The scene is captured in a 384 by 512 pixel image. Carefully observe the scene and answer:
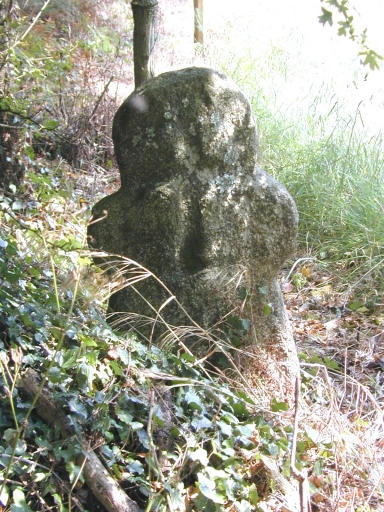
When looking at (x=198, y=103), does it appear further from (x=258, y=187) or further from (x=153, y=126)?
(x=258, y=187)

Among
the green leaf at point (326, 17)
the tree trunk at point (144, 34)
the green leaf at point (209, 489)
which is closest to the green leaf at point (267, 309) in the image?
the green leaf at point (209, 489)

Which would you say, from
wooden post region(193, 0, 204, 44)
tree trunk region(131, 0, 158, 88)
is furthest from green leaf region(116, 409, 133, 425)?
wooden post region(193, 0, 204, 44)

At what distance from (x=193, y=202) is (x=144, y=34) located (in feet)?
8.91

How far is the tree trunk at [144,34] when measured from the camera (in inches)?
214

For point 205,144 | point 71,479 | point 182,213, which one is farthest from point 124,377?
point 205,144

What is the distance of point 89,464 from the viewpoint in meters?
2.43

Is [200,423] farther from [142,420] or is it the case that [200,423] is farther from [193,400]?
[142,420]

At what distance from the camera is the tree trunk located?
5436 millimetres

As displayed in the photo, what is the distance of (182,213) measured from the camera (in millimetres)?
3424

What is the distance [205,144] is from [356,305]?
2.21 meters

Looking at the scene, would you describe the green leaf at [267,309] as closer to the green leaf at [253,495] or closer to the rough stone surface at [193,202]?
the rough stone surface at [193,202]

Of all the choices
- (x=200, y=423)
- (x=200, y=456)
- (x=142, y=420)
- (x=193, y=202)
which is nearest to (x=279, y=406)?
(x=200, y=423)

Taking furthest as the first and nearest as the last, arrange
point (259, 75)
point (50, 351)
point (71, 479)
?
point (259, 75) → point (50, 351) → point (71, 479)

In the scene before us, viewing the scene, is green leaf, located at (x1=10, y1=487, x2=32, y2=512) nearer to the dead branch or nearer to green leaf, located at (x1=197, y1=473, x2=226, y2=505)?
green leaf, located at (x1=197, y1=473, x2=226, y2=505)
